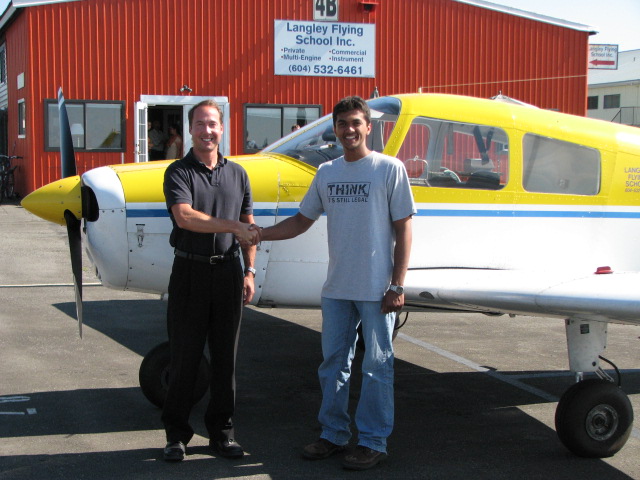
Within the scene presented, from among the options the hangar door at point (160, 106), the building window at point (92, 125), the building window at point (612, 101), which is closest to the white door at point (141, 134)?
the hangar door at point (160, 106)

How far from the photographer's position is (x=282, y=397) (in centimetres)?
572

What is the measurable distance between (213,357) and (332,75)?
18.9 meters

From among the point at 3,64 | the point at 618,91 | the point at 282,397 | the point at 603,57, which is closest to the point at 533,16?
the point at 3,64

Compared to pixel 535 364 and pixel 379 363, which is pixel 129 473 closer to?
pixel 379 363

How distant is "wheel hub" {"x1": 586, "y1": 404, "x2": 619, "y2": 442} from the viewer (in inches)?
185

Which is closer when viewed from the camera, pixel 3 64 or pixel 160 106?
pixel 160 106

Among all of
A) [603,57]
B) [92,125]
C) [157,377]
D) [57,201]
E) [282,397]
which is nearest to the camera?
[57,201]

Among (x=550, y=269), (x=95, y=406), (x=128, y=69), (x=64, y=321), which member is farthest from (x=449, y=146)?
(x=128, y=69)

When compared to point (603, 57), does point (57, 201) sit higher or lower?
lower

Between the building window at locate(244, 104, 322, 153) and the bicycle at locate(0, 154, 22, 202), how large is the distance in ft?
22.4

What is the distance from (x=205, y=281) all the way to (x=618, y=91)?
54535mm

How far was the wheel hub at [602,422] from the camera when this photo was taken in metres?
4.69

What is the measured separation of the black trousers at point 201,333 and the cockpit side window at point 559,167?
238cm

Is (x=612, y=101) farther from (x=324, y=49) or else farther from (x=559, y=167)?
(x=559, y=167)
